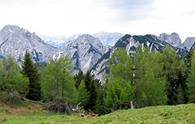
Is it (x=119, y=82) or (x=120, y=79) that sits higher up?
(x=120, y=79)

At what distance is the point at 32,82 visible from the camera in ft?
276

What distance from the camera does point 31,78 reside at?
276 ft

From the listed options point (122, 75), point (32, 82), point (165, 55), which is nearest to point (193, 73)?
point (165, 55)

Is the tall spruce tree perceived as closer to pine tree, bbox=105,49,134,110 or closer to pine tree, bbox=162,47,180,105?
pine tree, bbox=105,49,134,110

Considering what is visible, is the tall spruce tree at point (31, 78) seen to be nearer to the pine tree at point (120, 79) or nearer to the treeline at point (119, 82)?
the treeline at point (119, 82)

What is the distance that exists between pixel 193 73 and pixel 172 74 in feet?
26.9

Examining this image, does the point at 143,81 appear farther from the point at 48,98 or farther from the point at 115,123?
the point at 115,123

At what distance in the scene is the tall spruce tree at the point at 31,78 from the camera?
83.9 m

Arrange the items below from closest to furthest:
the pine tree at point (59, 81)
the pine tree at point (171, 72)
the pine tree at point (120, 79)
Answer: the pine tree at point (120, 79)
the pine tree at point (59, 81)
the pine tree at point (171, 72)

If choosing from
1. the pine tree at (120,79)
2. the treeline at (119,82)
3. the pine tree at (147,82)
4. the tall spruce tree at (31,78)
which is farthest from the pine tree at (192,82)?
the tall spruce tree at (31,78)

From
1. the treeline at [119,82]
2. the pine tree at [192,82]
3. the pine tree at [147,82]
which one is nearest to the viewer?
the treeline at [119,82]

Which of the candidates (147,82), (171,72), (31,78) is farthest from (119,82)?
(31,78)

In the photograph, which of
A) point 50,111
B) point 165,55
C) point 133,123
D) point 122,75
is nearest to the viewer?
point 133,123

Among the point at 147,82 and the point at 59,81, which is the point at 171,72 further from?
the point at 59,81
